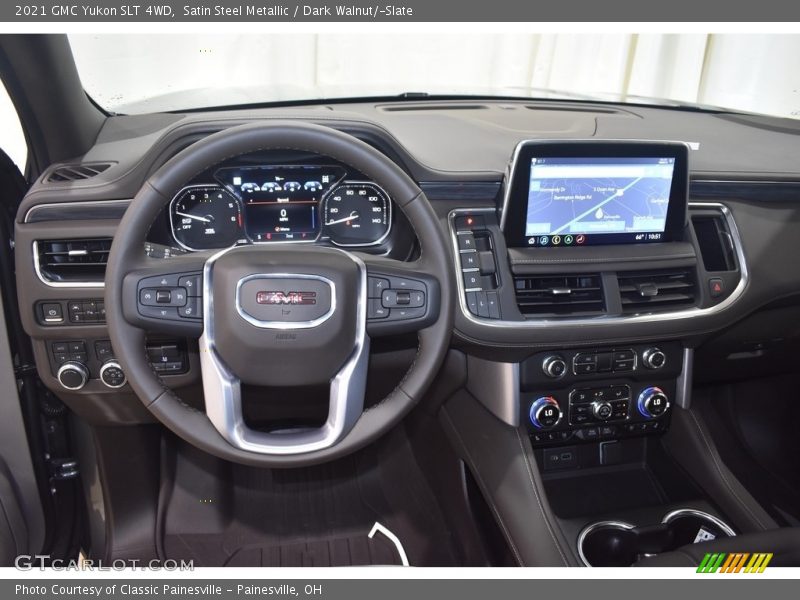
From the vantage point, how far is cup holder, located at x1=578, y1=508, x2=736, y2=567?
1497 millimetres

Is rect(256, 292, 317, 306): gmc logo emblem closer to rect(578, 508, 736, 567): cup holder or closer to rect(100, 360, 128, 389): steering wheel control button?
rect(100, 360, 128, 389): steering wheel control button

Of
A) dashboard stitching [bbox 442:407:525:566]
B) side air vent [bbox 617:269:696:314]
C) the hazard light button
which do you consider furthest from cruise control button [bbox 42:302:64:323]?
the hazard light button

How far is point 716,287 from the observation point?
1.54 metres

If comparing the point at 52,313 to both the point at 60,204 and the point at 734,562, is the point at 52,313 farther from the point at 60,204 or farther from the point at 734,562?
the point at 734,562

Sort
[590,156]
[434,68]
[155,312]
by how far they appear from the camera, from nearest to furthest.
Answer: [155,312], [590,156], [434,68]

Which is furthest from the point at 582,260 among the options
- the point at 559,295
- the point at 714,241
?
the point at 714,241

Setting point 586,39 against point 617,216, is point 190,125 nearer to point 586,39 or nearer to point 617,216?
point 617,216

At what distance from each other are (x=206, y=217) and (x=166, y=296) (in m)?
0.30

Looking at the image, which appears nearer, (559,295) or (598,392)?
(559,295)

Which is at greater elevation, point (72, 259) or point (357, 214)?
point (357, 214)

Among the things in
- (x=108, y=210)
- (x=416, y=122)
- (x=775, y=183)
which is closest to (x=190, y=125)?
(x=108, y=210)

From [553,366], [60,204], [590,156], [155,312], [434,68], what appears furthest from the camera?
[434,68]

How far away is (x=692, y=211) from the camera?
1573 mm

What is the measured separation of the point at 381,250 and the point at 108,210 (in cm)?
56
